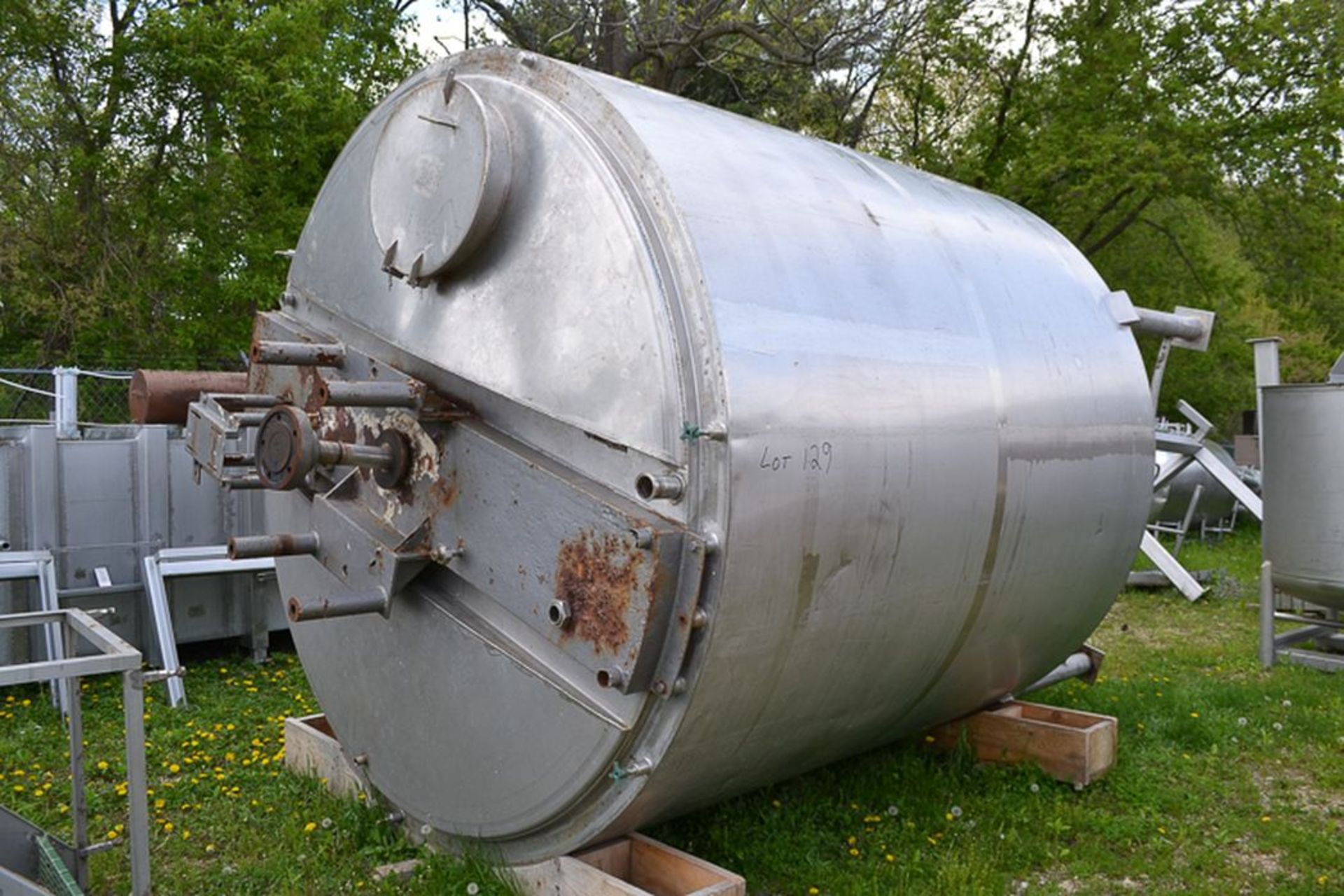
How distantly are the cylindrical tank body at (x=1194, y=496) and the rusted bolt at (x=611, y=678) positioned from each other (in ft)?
36.6

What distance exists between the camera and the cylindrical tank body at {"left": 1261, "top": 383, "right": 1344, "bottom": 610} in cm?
659

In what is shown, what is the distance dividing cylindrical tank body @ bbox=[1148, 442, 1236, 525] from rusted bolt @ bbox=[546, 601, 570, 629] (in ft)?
36.5

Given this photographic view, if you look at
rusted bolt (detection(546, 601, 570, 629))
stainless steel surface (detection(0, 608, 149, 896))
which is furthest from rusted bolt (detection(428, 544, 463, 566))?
stainless steel surface (detection(0, 608, 149, 896))

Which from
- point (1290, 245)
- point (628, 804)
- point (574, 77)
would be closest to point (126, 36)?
point (574, 77)

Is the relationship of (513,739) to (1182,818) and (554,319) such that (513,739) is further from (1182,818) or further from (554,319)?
(1182,818)

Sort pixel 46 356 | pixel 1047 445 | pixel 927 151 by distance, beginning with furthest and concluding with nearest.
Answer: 1. pixel 927 151
2. pixel 46 356
3. pixel 1047 445

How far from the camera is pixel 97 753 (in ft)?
16.5

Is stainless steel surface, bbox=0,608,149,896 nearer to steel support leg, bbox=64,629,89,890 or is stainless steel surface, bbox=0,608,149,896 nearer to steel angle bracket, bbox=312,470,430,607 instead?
steel support leg, bbox=64,629,89,890

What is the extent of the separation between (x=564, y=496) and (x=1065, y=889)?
2252mm

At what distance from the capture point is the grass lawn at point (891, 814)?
12.2 ft

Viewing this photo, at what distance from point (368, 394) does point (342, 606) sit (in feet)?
2.08

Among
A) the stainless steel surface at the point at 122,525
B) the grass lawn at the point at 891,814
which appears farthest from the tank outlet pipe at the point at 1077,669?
the stainless steel surface at the point at 122,525

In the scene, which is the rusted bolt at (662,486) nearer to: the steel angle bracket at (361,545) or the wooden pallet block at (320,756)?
the steel angle bracket at (361,545)

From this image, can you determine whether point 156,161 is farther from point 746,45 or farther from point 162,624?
point 162,624
